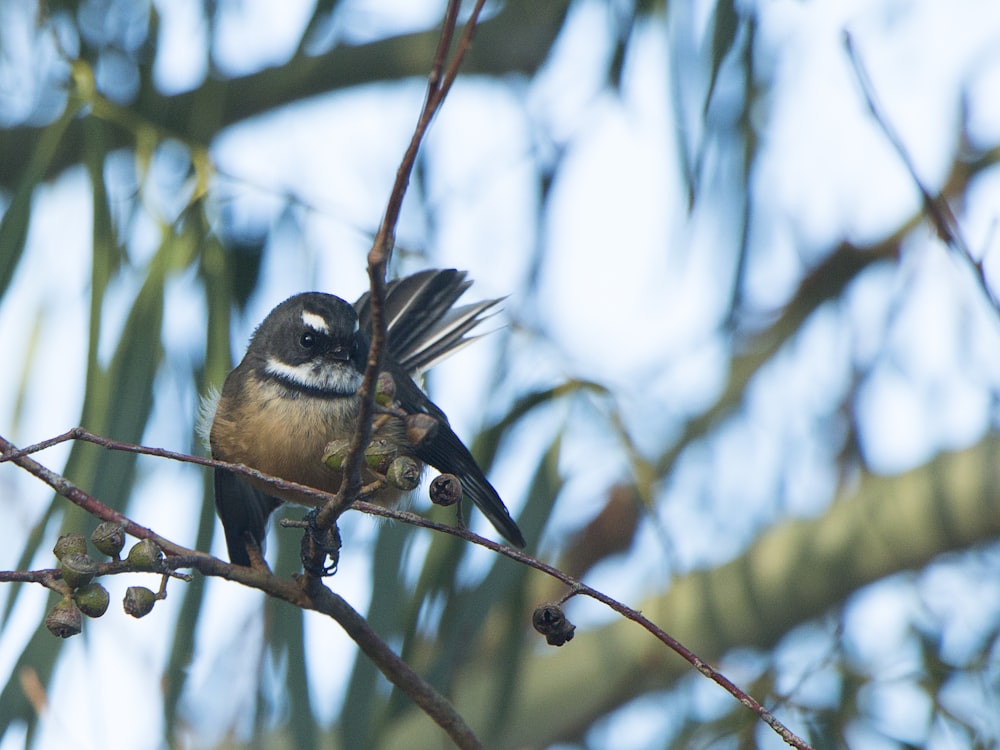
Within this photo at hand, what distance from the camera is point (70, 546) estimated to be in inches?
70.5

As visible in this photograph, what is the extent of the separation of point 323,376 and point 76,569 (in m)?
1.60

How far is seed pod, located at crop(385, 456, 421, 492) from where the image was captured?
1.83 m

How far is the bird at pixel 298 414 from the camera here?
117 inches

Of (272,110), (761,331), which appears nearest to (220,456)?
(272,110)

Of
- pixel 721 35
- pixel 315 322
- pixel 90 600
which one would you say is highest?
pixel 721 35

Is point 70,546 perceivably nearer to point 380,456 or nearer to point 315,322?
point 380,456

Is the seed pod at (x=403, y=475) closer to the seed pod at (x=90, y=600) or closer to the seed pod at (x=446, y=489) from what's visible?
the seed pod at (x=446, y=489)

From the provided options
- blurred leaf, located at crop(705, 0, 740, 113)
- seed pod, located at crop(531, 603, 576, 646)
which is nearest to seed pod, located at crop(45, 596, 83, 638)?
seed pod, located at crop(531, 603, 576, 646)

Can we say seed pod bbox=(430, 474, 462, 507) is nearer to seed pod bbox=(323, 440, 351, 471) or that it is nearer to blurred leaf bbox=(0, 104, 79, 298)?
seed pod bbox=(323, 440, 351, 471)

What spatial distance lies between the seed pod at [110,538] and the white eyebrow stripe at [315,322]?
1.58 meters

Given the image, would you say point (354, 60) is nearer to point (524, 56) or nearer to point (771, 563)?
point (524, 56)


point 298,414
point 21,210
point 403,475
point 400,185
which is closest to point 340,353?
point 298,414

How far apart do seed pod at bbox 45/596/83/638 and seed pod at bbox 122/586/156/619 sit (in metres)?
0.07

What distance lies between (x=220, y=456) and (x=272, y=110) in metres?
1.78
